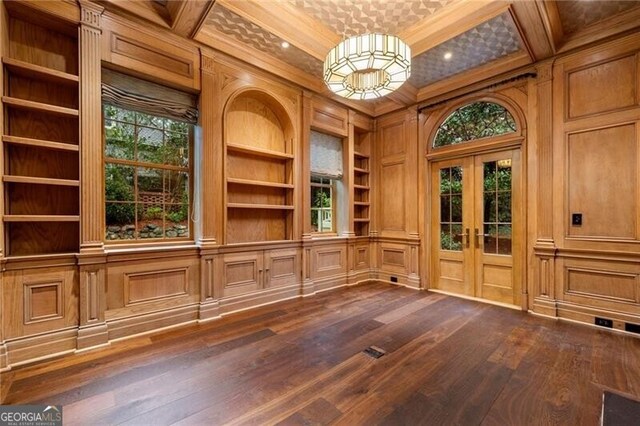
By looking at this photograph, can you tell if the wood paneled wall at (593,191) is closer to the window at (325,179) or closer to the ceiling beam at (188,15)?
the window at (325,179)

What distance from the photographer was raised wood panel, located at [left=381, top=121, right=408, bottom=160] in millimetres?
5078

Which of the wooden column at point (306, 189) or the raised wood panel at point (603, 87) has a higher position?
the raised wood panel at point (603, 87)

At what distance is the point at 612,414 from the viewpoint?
5.53 ft

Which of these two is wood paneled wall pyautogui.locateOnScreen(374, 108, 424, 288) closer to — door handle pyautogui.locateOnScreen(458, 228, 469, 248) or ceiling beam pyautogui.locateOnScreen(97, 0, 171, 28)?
door handle pyautogui.locateOnScreen(458, 228, 469, 248)

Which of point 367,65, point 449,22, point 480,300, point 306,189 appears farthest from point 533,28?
point 480,300

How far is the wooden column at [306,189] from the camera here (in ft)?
14.2

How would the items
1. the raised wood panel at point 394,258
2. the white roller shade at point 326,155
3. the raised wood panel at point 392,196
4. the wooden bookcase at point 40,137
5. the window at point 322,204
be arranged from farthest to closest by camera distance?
the raised wood panel at point 392,196
the raised wood panel at point 394,258
the window at point 322,204
the white roller shade at point 326,155
the wooden bookcase at point 40,137

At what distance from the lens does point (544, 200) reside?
3549mm

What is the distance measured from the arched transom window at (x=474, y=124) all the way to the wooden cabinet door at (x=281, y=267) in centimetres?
294

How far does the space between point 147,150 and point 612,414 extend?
4333mm

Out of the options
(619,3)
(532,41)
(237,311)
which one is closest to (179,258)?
(237,311)

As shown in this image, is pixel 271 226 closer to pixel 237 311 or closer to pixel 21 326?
pixel 237 311

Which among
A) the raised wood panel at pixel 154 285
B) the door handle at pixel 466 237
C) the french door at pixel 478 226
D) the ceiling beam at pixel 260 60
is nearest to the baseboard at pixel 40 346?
the raised wood panel at pixel 154 285

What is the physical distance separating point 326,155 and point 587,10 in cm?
344
